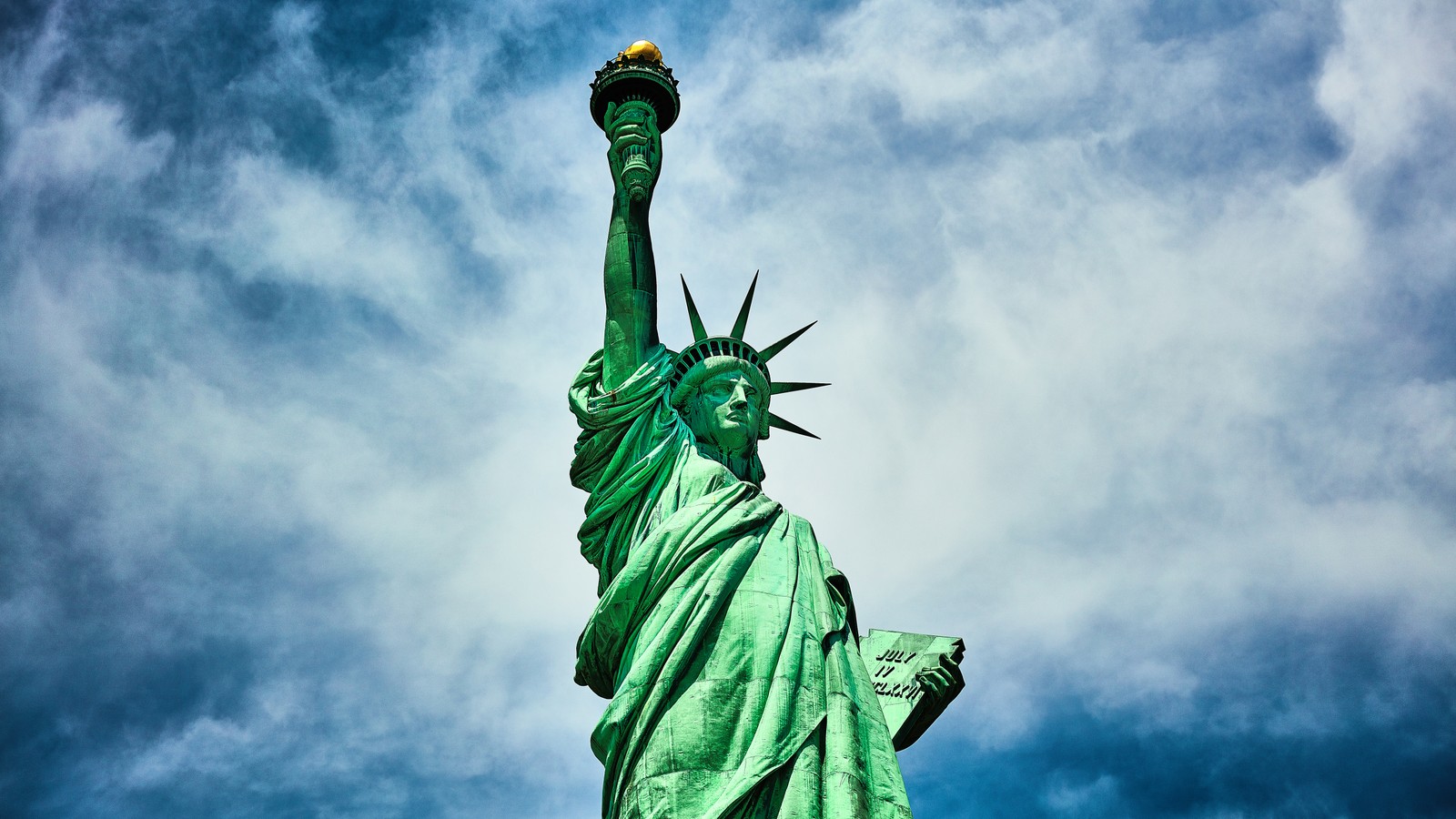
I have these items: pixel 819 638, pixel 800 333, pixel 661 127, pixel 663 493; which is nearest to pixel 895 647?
pixel 819 638

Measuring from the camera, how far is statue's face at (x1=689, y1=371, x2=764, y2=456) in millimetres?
12547

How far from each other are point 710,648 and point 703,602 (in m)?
0.32

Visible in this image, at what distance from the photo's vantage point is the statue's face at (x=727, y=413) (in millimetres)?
12547

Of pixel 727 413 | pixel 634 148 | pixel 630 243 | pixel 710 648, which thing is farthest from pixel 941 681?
pixel 634 148

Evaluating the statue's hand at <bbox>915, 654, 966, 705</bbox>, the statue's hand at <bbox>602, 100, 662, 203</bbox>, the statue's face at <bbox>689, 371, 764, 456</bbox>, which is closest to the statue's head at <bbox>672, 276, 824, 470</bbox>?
the statue's face at <bbox>689, 371, 764, 456</bbox>

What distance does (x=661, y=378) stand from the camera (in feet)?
41.4

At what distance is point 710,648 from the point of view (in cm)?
1058

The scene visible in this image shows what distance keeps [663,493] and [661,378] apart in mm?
1058

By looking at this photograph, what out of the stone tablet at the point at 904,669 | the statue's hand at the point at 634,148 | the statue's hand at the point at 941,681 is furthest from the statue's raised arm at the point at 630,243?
the statue's hand at the point at 941,681

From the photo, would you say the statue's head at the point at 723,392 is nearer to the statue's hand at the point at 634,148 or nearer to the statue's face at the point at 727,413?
the statue's face at the point at 727,413

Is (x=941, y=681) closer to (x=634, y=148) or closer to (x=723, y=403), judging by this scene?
(x=723, y=403)

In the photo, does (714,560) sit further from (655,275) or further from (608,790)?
(655,275)

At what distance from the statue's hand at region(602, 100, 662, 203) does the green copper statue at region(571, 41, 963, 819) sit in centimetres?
2

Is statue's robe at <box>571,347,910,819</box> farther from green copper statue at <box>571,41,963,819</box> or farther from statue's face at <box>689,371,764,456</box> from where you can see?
statue's face at <box>689,371,764,456</box>
